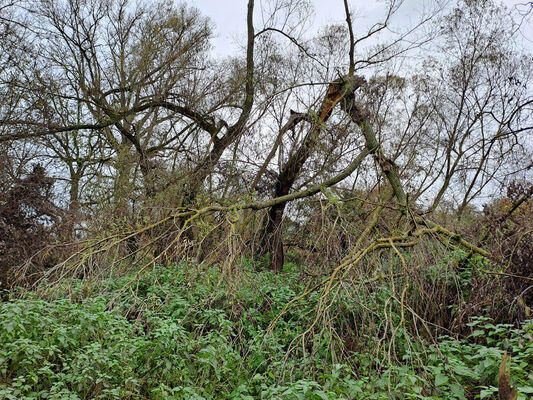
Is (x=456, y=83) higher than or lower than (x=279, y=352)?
higher

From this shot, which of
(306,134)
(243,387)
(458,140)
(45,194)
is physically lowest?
(243,387)

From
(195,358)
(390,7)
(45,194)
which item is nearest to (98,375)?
(195,358)

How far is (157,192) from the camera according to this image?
867 cm

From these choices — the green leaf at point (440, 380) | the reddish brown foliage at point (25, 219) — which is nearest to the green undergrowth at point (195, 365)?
the green leaf at point (440, 380)

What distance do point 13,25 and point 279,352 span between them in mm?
8680

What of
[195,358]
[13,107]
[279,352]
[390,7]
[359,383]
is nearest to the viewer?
[359,383]

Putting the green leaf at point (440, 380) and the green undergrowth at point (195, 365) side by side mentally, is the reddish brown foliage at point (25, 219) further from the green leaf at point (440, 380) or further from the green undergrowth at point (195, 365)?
the green leaf at point (440, 380)

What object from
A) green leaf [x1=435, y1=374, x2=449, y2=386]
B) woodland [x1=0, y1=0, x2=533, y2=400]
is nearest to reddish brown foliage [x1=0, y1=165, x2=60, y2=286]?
woodland [x1=0, y1=0, x2=533, y2=400]

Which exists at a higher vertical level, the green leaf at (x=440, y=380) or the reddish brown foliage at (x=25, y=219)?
the reddish brown foliage at (x=25, y=219)

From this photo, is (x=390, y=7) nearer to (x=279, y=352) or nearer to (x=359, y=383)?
(x=279, y=352)

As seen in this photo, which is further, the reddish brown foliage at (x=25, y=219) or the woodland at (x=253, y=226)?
the reddish brown foliage at (x=25, y=219)

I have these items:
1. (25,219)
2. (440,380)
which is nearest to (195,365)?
(440,380)

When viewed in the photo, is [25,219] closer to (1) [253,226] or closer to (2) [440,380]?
(1) [253,226]

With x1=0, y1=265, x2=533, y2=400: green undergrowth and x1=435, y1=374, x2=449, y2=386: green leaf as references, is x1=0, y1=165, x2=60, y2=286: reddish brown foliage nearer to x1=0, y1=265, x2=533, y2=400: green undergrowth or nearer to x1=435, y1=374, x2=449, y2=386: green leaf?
x1=0, y1=265, x2=533, y2=400: green undergrowth
